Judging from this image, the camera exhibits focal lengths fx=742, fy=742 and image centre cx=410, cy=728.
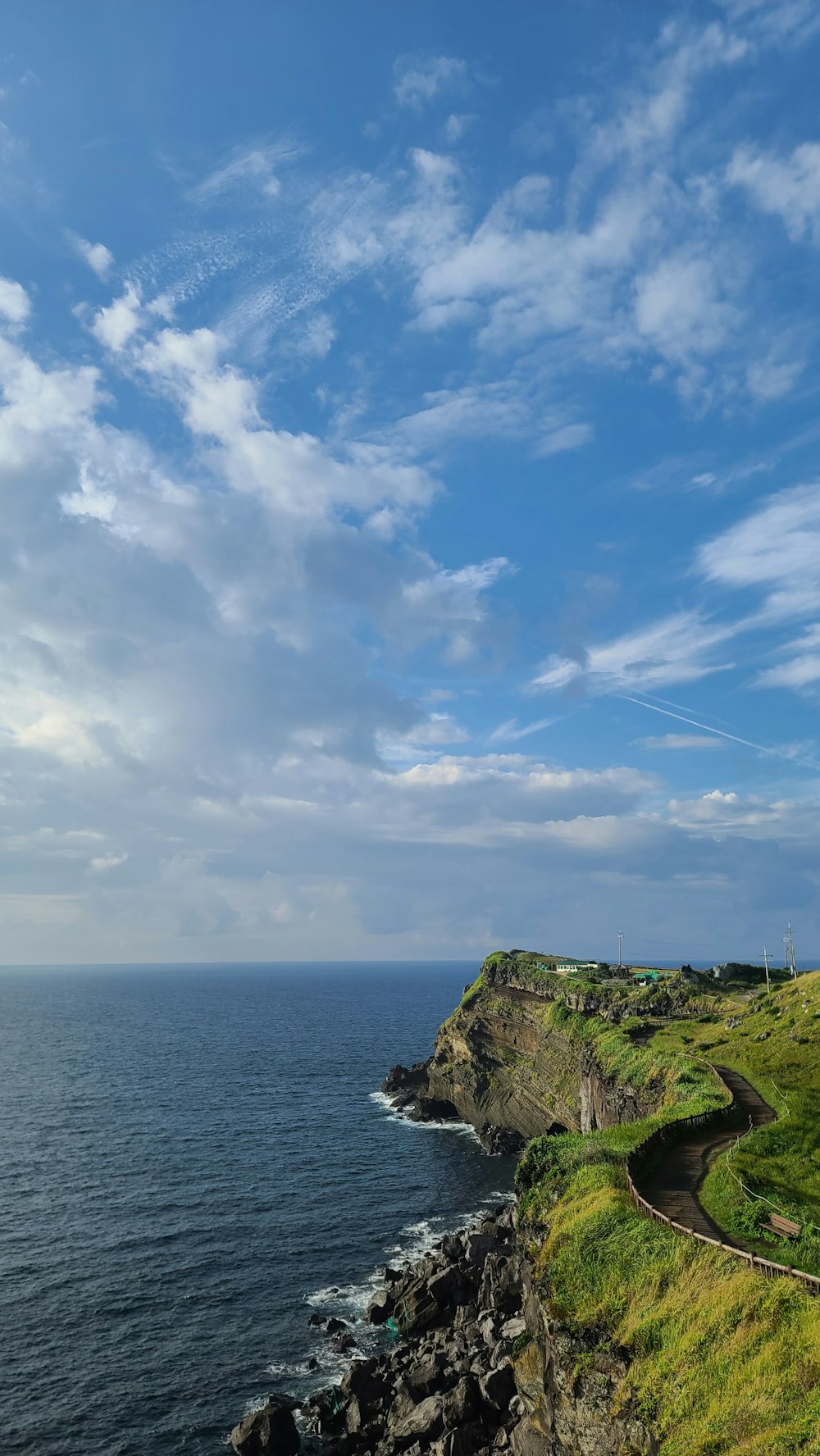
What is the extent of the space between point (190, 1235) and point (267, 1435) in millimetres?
30092

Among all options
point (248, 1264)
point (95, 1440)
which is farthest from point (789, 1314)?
point (248, 1264)

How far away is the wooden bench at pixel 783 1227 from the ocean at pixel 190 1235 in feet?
107

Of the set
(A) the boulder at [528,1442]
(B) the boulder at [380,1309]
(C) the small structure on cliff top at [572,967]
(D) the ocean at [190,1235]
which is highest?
(C) the small structure on cliff top at [572,967]

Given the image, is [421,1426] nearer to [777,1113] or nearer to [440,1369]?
[440,1369]

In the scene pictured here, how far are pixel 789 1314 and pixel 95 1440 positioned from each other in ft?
134

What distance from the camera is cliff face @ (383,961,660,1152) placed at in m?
86.4

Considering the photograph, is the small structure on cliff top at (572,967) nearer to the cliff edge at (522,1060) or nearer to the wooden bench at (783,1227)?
the cliff edge at (522,1060)

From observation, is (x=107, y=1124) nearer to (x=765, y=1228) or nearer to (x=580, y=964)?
Result: (x=580, y=964)

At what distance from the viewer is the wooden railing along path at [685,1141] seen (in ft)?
75.0

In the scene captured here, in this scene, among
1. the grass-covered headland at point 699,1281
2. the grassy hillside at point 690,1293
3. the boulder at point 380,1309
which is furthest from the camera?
the boulder at point 380,1309

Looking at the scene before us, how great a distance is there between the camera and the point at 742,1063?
5991 centimetres

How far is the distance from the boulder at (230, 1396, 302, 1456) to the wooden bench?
29071 mm

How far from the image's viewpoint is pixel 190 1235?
6569 cm

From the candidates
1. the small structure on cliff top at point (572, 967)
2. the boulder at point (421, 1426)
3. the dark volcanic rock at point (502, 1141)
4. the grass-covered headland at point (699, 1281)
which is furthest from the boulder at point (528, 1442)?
the small structure on cliff top at point (572, 967)
